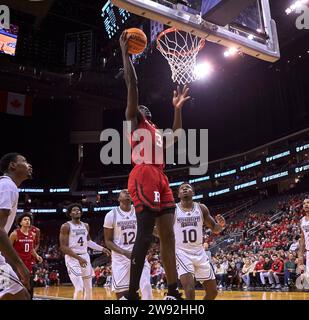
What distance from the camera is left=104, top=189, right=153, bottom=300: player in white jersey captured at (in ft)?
17.7

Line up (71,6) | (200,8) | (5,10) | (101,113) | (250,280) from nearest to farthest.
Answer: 1. (200,8)
2. (250,280)
3. (5,10)
4. (71,6)
5. (101,113)

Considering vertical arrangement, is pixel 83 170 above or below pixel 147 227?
above

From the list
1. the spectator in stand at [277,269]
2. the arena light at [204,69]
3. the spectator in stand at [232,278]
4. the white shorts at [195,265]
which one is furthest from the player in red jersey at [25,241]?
the arena light at [204,69]

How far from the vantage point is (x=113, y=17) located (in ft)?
55.1

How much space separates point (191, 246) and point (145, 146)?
2370 millimetres

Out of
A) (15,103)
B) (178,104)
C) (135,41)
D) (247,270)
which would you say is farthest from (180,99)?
(15,103)

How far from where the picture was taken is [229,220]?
26500 mm

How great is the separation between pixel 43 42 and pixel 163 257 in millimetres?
21485

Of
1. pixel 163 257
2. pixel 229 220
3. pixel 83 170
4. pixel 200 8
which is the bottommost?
pixel 163 257

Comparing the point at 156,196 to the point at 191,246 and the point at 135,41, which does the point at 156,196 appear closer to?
the point at 135,41

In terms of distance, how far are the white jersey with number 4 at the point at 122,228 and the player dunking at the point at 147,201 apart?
85.9 inches

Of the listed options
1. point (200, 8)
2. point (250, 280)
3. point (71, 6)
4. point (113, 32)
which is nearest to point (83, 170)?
point (71, 6)

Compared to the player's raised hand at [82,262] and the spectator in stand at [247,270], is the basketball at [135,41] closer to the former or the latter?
the player's raised hand at [82,262]
